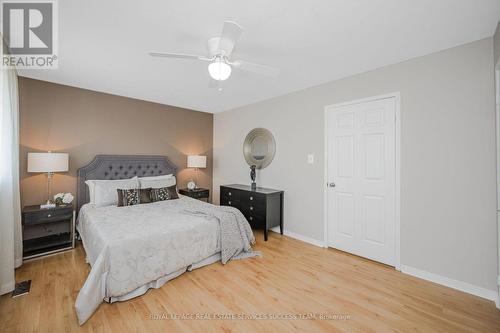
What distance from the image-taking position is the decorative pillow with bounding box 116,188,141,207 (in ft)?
10.7

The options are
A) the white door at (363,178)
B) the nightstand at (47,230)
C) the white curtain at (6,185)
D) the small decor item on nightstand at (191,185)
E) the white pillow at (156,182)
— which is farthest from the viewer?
the small decor item on nightstand at (191,185)

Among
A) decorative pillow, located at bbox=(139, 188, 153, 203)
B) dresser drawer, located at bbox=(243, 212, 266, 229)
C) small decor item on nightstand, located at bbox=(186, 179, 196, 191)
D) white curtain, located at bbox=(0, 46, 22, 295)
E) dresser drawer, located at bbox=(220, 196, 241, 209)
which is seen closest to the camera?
white curtain, located at bbox=(0, 46, 22, 295)

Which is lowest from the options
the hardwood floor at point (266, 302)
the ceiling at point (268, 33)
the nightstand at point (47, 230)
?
the hardwood floor at point (266, 302)

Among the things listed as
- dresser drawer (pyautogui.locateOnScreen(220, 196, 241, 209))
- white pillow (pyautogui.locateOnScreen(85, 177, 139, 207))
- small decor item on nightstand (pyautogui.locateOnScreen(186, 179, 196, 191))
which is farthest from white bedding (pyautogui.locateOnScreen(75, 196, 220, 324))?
small decor item on nightstand (pyautogui.locateOnScreen(186, 179, 196, 191))

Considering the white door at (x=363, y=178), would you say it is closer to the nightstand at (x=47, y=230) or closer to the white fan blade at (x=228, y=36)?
the white fan blade at (x=228, y=36)

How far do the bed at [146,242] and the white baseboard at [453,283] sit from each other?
71.8 inches

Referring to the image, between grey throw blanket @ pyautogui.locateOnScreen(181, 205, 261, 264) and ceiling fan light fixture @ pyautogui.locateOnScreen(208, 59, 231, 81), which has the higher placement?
ceiling fan light fixture @ pyautogui.locateOnScreen(208, 59, 231, 81)

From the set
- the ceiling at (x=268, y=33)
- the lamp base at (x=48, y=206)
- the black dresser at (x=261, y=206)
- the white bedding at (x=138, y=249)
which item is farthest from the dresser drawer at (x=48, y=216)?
the black dresser at (x=261, y=206)

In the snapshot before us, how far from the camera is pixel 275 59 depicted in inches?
100

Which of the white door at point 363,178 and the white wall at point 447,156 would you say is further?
the white door at point 363,178

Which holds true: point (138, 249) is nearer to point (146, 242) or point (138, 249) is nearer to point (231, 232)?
point (146, 242)

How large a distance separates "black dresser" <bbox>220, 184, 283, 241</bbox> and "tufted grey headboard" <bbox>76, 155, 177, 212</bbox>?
1.62m

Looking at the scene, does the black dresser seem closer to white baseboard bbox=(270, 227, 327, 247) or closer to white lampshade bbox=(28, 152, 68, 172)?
white baseboard bbox=(270, 227, 327, 247)

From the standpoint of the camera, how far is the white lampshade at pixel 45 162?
2844 mm
